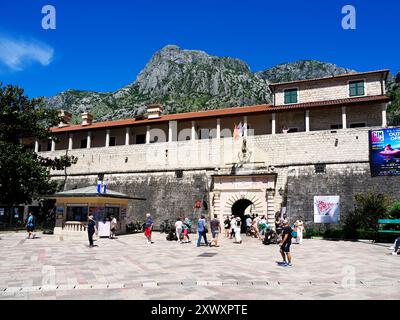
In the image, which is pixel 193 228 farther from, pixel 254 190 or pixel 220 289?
pixel 220 289

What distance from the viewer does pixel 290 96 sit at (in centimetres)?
3195

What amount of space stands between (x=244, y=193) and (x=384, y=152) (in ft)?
35.5

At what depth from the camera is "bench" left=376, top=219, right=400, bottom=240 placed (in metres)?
19.9

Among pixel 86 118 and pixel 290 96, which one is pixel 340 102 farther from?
pixel 86 118

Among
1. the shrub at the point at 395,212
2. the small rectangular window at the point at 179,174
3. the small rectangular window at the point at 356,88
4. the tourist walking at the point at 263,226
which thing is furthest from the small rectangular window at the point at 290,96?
the shrub at the point at 395,212

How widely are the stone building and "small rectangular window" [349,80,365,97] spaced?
8cm

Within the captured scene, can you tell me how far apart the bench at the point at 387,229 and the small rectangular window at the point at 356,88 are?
42.0ft

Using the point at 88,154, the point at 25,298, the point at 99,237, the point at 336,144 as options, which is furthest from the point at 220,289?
the point at 88,154

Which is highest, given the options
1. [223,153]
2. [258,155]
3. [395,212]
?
[223,153]

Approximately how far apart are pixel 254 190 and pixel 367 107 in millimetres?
11690

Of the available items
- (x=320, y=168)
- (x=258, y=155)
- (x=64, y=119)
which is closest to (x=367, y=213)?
(x=320, y=168)

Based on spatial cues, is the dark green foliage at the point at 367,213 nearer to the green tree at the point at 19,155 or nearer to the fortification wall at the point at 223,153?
the fortification wall at the point at 223,153

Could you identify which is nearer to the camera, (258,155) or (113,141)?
(258,155)

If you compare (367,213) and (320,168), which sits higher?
(320,168)
